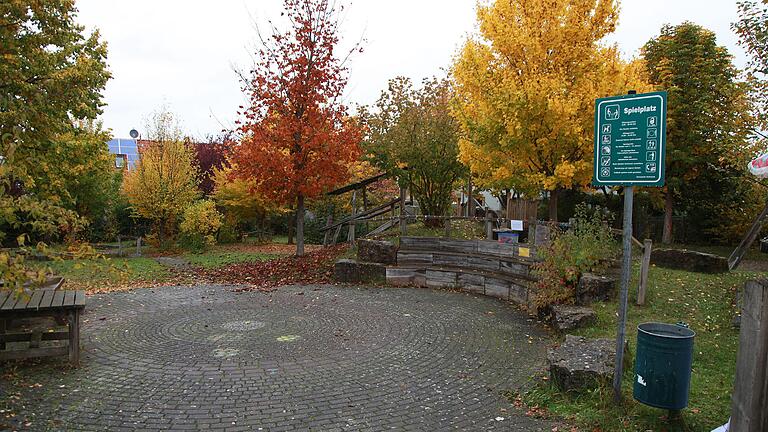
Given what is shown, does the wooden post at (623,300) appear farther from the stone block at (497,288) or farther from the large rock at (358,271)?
the large rock at (358,271)

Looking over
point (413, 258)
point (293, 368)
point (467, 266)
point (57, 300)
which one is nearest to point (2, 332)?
point (57, 300)

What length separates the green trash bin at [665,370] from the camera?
13.3 feet

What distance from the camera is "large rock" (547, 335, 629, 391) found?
5016 millimetres

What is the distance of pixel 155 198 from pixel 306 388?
18.1 m

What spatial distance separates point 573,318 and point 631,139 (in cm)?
373

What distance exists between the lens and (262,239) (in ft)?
80.8

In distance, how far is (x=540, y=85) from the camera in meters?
12.0

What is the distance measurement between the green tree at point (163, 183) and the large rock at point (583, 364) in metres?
19.2

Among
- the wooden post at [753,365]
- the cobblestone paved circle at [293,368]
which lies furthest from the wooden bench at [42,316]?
the wooden post at [753,365]

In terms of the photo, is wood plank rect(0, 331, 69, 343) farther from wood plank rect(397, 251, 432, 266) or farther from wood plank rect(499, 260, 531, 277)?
wood plank rect(499, 260, 531, 277)

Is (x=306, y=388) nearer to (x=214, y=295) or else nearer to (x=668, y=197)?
(x=214, y=295)

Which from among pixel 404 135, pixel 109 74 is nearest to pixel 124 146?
pixel 109 74

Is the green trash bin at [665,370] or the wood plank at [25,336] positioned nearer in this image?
the green trash bin at [665,370]

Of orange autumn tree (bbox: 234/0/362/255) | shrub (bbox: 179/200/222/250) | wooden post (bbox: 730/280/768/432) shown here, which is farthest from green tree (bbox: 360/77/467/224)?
wooden post (bbox: 730/280/768/432)
